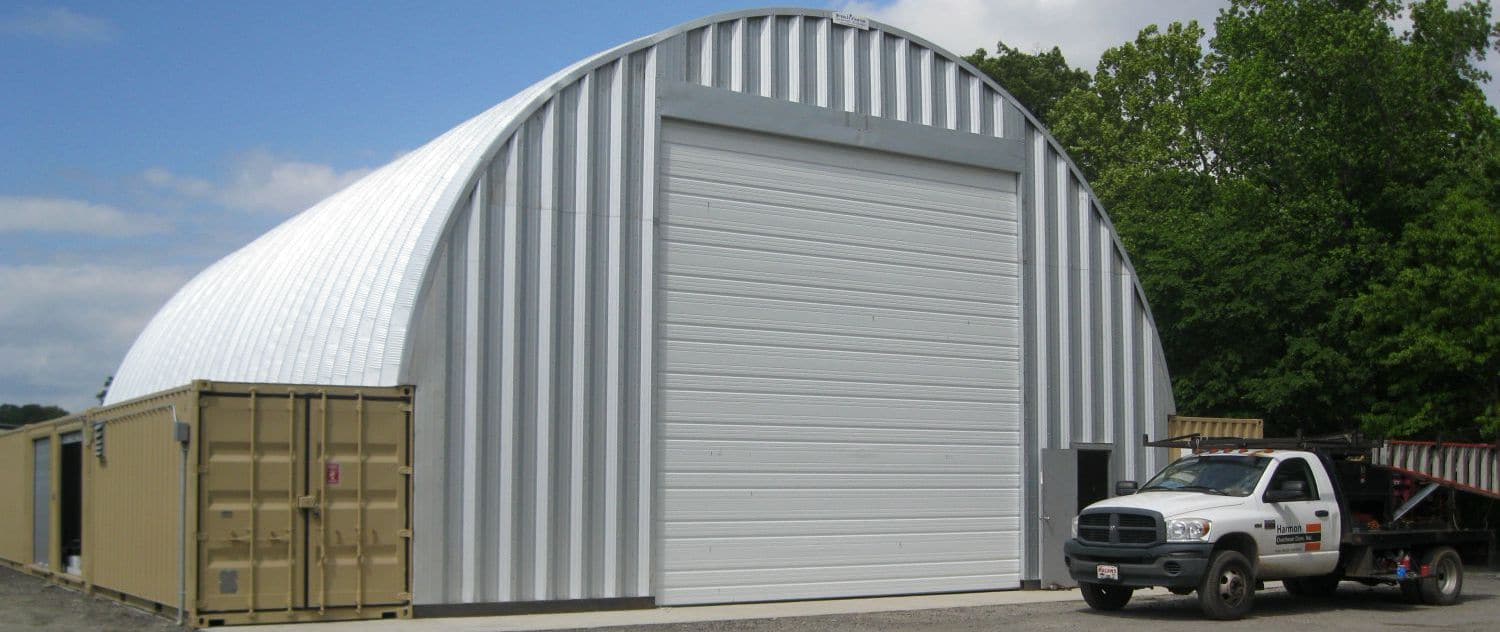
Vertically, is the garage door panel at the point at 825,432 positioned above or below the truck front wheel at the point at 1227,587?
above

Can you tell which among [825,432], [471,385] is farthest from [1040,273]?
[471,385]

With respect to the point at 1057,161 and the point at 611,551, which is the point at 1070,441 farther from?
the point at 611,551

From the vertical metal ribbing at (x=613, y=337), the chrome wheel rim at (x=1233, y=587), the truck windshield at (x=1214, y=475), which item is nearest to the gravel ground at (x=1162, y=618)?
the chrome wheel rim at (x=1233, y=587)

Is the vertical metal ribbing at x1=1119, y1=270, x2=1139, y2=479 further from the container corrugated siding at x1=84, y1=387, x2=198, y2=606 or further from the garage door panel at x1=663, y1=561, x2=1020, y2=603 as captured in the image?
the container corrugated siding at x1=84, y1=387, x2=198, y2=606

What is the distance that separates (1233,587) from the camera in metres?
15.9

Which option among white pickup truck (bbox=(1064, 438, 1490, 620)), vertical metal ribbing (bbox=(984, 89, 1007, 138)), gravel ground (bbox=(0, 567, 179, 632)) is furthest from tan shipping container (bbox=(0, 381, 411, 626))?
vertical metal ribbing (bbox=(984, 89, 1007, 138))

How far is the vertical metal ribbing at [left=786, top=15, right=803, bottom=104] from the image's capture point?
19.1m

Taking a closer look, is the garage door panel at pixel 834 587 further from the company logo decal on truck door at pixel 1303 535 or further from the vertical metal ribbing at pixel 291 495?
the company logo decal on truck door at pixel 1303 535

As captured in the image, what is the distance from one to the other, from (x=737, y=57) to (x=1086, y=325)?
23.3 feet

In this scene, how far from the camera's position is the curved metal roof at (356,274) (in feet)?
53.1

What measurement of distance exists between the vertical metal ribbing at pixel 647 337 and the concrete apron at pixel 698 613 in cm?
84

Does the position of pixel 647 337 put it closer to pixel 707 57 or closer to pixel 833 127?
pixel 707 57

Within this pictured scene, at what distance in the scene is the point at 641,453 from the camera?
17.3 m

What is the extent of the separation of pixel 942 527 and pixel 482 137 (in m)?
8.43
